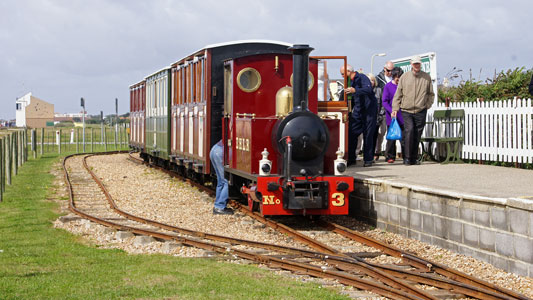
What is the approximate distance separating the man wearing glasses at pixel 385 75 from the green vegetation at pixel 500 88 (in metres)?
2.03

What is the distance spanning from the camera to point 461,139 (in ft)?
50.6

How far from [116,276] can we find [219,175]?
17.8ft

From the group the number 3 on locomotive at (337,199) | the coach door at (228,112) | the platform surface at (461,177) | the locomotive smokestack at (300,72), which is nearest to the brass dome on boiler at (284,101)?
the locomotive smokestack at (300,72)

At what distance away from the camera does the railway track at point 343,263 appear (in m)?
6.85

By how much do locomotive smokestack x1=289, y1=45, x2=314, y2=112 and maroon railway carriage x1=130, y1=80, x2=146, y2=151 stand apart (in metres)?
15.1

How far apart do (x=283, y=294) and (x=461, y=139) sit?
9.68 metres

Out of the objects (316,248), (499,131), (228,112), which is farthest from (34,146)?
(316,248)

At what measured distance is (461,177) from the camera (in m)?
12.2

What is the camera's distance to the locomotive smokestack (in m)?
10.7

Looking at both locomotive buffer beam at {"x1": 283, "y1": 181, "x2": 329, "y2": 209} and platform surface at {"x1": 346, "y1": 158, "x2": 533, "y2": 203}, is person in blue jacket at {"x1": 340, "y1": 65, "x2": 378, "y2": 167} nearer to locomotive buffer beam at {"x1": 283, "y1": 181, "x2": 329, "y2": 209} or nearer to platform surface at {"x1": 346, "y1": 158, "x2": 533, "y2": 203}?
platform surface at {"x1": 346, "y1": 158, "x2": 533, "y2": 203}

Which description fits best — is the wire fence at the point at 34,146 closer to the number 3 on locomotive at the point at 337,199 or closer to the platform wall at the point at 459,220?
the number 3 on locomotive at the point at 337,199

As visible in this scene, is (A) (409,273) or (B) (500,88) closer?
(A) (409,273)

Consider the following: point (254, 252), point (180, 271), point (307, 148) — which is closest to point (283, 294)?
point (180, 271)

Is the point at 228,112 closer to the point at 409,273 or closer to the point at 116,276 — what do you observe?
the point at 116,276
